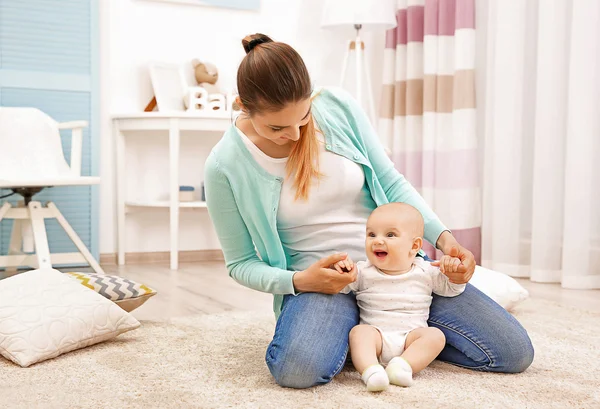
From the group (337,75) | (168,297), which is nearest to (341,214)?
(168,297)

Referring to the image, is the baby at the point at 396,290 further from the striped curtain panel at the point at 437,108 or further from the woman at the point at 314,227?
the striped curtain panel at the point at 437,108

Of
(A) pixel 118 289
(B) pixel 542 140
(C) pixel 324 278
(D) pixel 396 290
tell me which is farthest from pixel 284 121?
(B) pixel 542 140

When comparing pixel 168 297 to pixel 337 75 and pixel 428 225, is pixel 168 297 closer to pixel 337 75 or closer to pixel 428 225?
pixel 428 225

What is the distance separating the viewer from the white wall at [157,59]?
359cm

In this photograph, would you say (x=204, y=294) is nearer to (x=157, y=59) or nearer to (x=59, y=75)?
(x=59, y=75)

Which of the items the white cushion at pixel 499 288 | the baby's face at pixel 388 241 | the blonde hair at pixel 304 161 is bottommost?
the white cushion at pixel 499 288

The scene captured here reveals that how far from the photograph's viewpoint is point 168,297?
2615 millimetres

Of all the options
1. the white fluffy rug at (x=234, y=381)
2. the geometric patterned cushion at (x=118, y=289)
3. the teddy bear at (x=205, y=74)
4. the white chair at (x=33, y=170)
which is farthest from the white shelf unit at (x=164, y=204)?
the white fluffy rug at (x=234, y=381)

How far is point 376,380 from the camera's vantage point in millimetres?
1378

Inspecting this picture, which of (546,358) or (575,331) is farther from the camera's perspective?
(575,331)

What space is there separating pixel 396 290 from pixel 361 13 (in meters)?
2.26

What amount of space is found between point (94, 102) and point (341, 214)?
2152 millimetres

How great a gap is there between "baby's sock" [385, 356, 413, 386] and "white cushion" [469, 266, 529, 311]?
80 centimetres

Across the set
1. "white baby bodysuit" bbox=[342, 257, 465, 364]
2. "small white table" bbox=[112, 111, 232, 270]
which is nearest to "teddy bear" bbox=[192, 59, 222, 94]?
"small white table" bbox=[112, 111, 232, 270]
